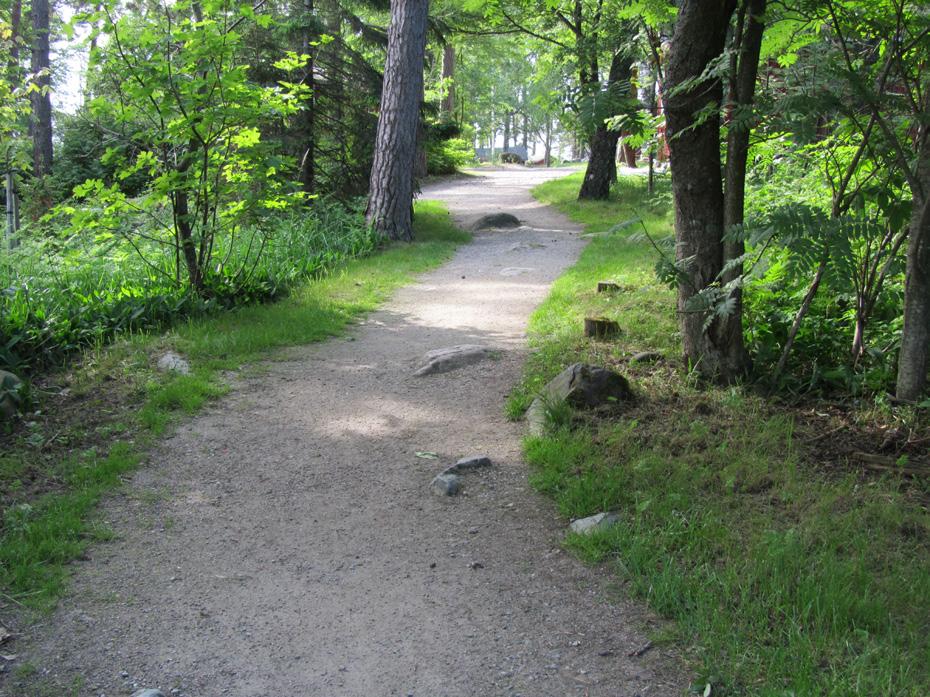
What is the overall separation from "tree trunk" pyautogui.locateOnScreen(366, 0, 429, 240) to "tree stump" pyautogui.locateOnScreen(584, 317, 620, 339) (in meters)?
6.74

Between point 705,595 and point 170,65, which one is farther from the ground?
point 170,65

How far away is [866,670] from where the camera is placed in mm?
2885

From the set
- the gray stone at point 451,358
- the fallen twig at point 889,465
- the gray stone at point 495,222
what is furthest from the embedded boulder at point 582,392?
the gray stone at point 495,222

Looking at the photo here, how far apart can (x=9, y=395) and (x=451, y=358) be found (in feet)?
10.9

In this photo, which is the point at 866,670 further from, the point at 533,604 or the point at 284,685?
the point at 284,685

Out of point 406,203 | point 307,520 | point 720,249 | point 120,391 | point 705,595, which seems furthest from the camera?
point 406,203

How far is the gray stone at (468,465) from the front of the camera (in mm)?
4871

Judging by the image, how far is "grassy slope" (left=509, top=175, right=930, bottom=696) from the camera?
3.00 meters

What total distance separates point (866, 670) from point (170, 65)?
689 cm

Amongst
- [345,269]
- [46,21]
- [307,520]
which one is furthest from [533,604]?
[46,21]

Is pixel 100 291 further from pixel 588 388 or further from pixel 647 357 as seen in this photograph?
pixel 647 357

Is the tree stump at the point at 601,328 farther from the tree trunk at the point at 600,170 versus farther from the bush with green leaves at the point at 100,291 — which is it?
the tree trunk at the point at 600,170

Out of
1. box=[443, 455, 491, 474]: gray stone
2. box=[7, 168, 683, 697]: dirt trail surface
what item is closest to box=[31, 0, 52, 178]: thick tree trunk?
box=[7, 168, 683, 697]: dirt trail surface

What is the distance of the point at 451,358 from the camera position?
6848 millimetres
